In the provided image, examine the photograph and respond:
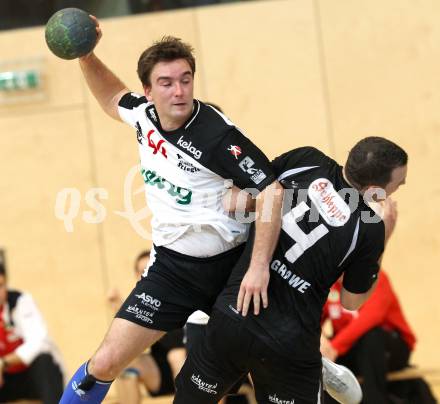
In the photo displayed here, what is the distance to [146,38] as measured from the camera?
8.33 meters

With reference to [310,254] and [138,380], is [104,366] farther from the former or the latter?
[138,380]

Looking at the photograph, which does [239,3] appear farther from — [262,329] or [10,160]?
[262,329]

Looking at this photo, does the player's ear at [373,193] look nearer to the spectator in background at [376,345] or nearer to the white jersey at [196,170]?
the white jersey at [196,170]

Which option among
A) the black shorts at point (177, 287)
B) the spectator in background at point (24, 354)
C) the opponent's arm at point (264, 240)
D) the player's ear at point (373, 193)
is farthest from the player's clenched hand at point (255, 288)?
the spectator in background at point (24, 354)

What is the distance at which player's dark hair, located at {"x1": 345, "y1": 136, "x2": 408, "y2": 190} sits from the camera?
4.26 m

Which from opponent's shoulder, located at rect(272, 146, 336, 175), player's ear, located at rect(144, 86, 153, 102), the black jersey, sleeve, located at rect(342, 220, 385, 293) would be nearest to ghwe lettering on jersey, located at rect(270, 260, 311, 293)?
the black jersey

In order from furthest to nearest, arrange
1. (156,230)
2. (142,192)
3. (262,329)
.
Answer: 1. (142,192)
2. (156,230)
3. (262,329)

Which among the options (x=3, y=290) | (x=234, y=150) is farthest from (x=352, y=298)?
(x=3, y=290)

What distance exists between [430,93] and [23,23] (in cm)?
352

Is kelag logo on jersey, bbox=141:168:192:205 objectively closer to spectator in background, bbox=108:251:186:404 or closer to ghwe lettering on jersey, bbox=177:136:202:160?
ghwe lettering on jersey, bbox=177:136:202:160

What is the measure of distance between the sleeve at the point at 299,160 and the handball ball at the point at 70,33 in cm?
109

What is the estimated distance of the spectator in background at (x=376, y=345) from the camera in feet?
21.3

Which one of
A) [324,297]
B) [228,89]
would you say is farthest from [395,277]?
[324,297]

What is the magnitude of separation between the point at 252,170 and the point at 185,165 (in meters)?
0.34
